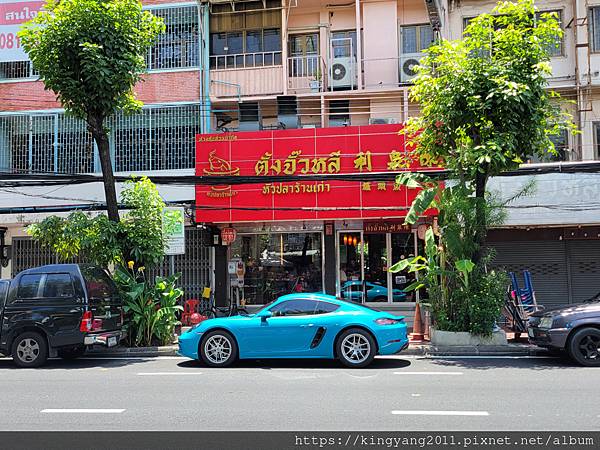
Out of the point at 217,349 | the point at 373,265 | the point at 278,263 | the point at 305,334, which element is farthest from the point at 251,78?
the point at 305,334

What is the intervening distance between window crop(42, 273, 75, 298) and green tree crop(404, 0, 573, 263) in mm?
8112

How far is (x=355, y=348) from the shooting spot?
9.81 m

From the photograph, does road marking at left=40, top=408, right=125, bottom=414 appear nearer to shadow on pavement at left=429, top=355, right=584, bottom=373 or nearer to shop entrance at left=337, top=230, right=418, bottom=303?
shadow on pavement at left=429, top=355, right=584, bottom=373

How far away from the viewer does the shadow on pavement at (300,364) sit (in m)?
10.1

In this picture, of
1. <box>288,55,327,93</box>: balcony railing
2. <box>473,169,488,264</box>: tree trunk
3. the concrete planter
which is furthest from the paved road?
<box>288,55,327,93</box>: balcony railing

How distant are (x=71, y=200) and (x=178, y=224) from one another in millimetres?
6381

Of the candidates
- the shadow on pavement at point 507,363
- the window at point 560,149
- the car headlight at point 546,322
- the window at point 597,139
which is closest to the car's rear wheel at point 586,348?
the shadow on pavement at point 507,363

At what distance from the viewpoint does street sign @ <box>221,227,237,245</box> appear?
1711cm

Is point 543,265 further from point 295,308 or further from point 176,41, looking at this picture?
point 176,41

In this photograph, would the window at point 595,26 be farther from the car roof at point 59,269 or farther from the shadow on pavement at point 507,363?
the car roof at point 59,269

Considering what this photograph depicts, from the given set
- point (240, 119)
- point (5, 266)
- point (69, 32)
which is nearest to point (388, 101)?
point (240, 119)

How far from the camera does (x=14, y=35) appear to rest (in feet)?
60.0

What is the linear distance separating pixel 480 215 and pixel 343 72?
25.7 feet

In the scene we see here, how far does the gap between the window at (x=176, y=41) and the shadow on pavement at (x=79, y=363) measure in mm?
10283
